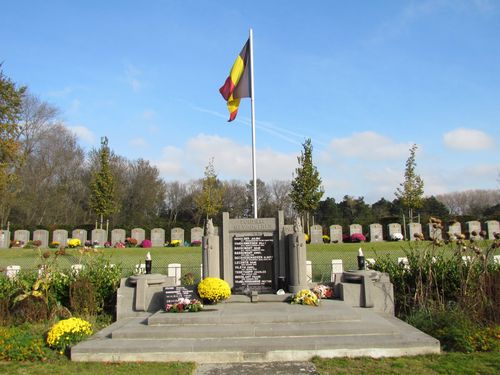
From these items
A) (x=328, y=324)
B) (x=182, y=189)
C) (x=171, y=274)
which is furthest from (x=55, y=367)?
(x=182, y=189)

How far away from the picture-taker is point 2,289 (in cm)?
1133

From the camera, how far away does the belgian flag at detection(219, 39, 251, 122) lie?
549 inches

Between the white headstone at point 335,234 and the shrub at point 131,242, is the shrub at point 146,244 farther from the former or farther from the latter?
the white headstone at point 335,234

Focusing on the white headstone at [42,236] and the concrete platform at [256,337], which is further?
the white headstone at [42,236]

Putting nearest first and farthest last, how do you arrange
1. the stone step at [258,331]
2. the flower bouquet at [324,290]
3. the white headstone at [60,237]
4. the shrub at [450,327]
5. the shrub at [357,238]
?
1. the shrub at [450,327]
2. the stone step at [258,331]
3. the flower bouquet at [324,290]
4. the shrub at [357,238]
5. the white headstone at [60,237]

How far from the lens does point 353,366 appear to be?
7.07 meters

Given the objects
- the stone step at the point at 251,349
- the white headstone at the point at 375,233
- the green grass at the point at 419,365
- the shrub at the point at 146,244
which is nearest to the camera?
the green grass at the point at 419,365

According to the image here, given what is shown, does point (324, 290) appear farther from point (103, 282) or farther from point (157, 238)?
point (157, 238)

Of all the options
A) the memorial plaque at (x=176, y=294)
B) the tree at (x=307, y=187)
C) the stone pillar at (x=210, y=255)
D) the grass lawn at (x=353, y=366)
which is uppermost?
the tree at (x=307, y=187)

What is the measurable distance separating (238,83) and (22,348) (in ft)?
31.6

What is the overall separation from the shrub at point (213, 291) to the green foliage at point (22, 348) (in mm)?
3565

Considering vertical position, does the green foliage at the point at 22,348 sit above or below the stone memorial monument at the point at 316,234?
below

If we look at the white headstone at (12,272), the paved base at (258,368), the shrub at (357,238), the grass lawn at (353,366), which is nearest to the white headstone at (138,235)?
the shrub at (357,238)

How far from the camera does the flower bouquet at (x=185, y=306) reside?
957 cm
